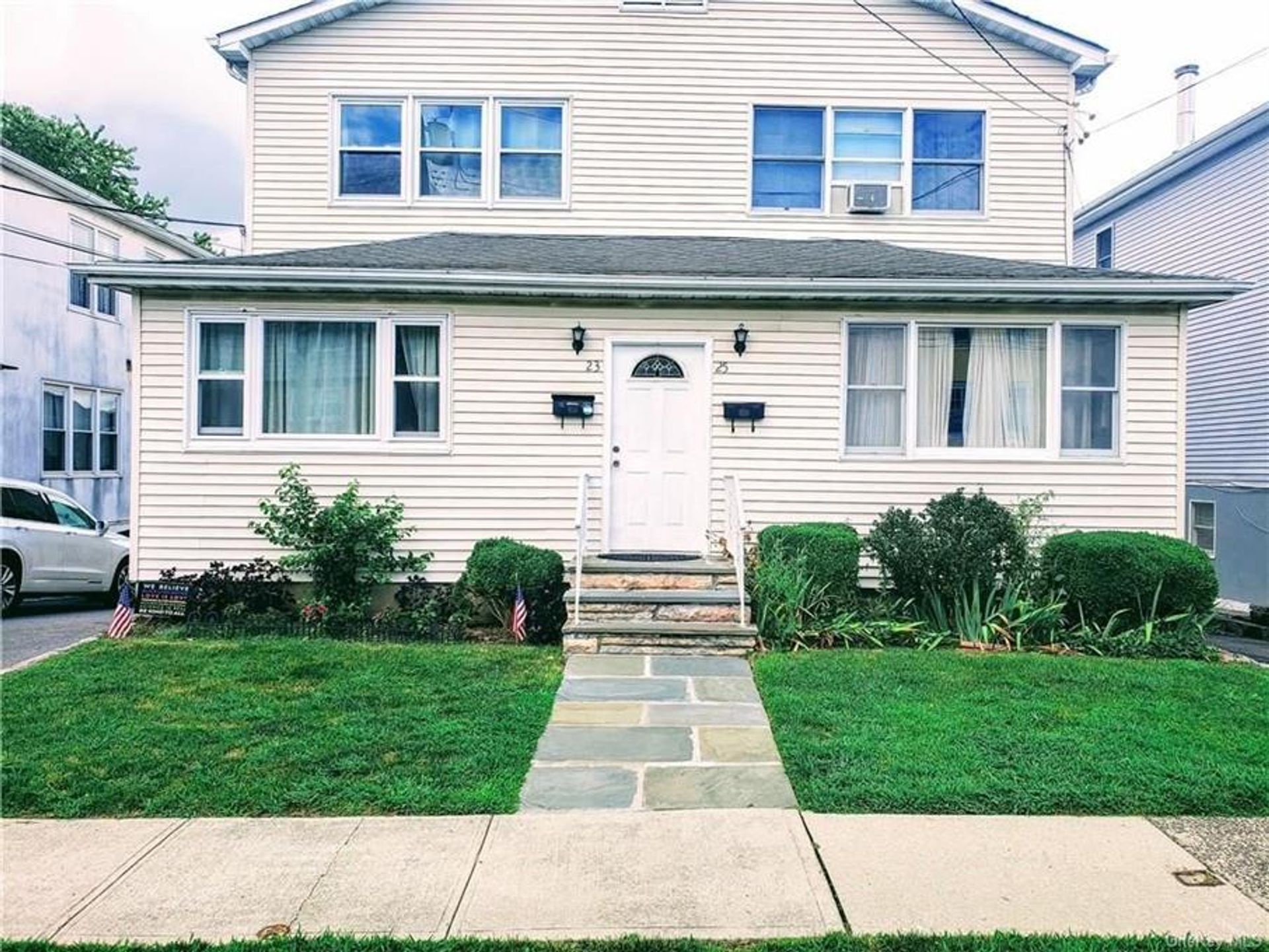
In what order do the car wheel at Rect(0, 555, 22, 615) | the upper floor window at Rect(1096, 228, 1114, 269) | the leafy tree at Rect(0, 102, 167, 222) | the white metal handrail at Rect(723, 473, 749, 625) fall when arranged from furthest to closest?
the leafy tree at Rect(0, 102, 167, 222), the upper floor window at Rect(1096, 228, 1114, 269), the car wheel at Rect(0, 555, 22, 615), the white metal handrail at Rect(723, 473, 749, 625)

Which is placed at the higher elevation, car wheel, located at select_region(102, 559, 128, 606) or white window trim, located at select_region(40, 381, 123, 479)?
white window trim, located at select_region(40, 381, 123, 479)

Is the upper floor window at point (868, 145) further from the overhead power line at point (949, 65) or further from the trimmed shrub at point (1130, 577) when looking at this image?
the trimmed shrub at point (1130, 577)

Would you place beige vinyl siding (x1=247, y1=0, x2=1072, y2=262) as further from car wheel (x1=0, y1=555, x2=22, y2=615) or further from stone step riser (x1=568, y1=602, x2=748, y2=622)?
car wheel (x1=0, y1=555, x2=22, y2=615)

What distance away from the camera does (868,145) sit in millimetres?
11578

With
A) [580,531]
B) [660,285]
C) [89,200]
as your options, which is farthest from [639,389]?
[89,200]

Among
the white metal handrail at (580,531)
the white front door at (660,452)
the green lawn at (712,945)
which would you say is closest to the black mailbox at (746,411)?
the white front door at (660,452)

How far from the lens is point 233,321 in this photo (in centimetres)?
920

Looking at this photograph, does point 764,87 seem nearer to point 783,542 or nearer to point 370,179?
point 370,179

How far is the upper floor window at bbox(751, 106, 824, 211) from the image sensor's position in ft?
Answer: 38.0

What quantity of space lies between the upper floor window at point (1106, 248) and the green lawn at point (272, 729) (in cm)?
1638

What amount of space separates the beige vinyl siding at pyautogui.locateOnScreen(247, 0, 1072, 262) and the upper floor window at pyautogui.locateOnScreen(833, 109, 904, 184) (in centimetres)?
19

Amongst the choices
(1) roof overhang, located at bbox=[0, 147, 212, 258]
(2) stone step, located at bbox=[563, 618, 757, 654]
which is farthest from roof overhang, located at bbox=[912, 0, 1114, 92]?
(1) roof overhang, located at bbox=[0, 147, 212, 258]

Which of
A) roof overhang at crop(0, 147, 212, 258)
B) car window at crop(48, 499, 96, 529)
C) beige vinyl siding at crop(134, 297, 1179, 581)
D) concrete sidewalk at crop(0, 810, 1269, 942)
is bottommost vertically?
concrete sidewalk at crop(0, 810, 1269, 942)

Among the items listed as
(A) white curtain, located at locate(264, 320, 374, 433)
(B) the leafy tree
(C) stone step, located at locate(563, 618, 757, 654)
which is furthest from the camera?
(B) the leafy tree
